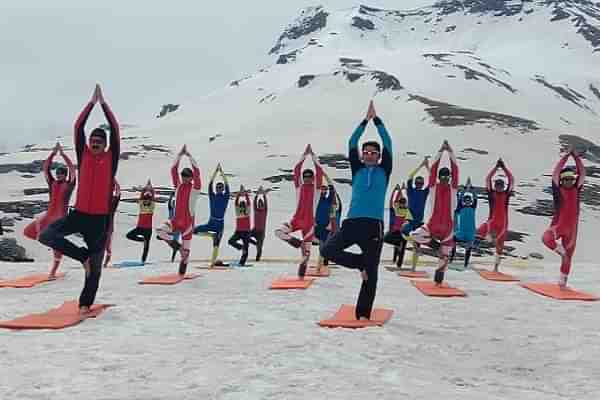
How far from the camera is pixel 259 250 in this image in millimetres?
19234

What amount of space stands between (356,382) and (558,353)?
9.91 feet

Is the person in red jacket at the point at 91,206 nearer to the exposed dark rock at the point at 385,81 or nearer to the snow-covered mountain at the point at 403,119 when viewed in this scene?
the snow-covered mountain at the point at 403,119

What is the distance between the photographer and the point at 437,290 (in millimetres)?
11656

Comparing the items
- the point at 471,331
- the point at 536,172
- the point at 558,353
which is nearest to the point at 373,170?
the point at 471,331

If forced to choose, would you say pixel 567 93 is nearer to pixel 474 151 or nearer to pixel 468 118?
pixel 468 118

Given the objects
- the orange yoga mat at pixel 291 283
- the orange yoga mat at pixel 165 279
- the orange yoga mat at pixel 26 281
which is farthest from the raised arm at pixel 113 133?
the orange yoga mat at pixel 26 281

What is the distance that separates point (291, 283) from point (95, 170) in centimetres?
479

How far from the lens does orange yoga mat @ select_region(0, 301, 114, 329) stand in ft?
24.0

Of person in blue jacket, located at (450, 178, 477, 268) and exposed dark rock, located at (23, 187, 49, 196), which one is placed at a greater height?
person in blue jacket, located at (450, 178, 477, 268)

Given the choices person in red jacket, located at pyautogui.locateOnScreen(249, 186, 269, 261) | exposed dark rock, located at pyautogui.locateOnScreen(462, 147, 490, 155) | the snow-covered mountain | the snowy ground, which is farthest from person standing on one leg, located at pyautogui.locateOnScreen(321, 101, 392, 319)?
exposed dark rock, located at pyautogui.locateOnScreen(462, 147, 490, 155)

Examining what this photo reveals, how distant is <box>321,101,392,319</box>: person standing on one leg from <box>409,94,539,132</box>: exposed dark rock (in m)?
75.1

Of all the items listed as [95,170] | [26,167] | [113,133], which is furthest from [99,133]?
[26,167]

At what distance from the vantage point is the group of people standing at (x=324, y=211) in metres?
8.36

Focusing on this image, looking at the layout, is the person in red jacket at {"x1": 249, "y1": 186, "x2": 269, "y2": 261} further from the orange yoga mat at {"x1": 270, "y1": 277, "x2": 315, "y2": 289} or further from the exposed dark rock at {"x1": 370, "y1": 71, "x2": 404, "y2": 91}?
the exposed dark rock at {"x1": 370, "y1": 71, "x2": 404, "y2": 91}
